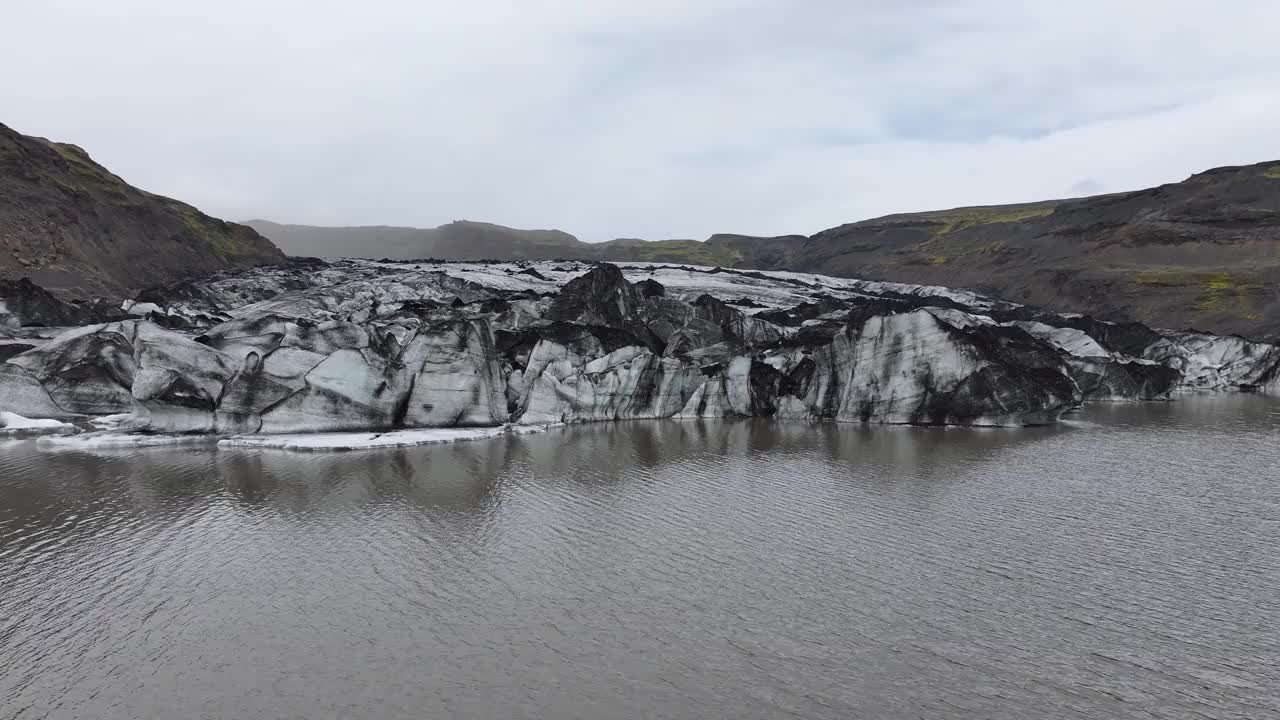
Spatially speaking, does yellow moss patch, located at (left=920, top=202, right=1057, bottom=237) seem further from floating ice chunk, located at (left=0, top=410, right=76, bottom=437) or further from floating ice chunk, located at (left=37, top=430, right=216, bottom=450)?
floating ice chunk, located at (left=0, top=410, right=76, bottom=437)

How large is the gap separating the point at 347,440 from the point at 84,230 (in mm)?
53317

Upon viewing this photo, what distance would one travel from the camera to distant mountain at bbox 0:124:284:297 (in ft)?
167

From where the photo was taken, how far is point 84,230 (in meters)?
59.2

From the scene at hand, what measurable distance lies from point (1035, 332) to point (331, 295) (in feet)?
159

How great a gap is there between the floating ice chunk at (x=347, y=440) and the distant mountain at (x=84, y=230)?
36425mm

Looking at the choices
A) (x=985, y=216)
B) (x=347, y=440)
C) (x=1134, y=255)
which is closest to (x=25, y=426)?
(x=347, y=440)

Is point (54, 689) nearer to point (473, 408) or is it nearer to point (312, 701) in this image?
point (312, 701)

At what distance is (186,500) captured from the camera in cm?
1656

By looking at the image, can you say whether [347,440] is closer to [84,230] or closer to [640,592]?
[640,592]

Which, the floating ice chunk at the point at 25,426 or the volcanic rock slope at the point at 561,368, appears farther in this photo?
the volcanic rock slope at the point at 561,368

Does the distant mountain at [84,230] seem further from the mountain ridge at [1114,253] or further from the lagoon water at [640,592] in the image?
the mountain ridge at [1114,253]

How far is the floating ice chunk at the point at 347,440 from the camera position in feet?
75.5

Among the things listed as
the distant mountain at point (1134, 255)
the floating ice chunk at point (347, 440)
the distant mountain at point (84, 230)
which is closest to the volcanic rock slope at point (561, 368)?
the floating ice chunk at point (347, 440)

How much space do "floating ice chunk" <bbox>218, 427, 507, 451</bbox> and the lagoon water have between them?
106 inches
